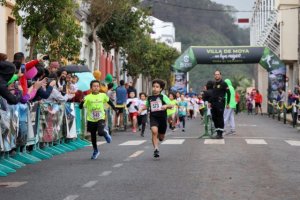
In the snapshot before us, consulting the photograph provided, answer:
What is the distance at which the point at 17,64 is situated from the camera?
51.8ft

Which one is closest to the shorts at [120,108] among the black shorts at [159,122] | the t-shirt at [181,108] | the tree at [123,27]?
the t-shirt at [181,108]

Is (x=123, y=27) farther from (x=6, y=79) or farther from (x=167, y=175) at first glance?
(x=167, y=175)

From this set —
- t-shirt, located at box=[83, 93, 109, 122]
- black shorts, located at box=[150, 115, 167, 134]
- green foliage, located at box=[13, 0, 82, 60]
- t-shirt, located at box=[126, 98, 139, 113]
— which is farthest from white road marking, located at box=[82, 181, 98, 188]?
t-shirt, located at box=[126, 98, 139, 113]

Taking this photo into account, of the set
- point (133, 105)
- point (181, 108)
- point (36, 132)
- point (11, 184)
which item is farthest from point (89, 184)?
point (181, 108)

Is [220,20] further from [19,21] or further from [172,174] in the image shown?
[172,174]

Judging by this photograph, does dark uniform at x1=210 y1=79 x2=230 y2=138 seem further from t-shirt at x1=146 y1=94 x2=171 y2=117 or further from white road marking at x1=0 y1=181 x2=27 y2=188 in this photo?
white road marking at x1=0 y1=181 x2=27 y2=188

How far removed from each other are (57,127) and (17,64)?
15.9 ft

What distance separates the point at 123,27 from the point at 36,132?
29.5m

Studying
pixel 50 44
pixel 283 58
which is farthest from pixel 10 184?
pixel 283 58

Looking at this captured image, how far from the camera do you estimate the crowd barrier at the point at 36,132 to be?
50.5 ft

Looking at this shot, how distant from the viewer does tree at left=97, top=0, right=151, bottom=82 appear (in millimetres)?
46469

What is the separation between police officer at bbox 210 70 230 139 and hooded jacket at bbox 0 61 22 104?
1066cm

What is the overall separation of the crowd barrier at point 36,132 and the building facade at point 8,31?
304 inches

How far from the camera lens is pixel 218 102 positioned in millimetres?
24375
